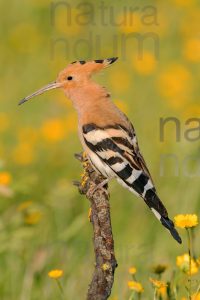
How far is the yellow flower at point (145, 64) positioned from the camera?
24.8 feet

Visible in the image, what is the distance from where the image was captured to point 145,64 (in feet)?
25.1

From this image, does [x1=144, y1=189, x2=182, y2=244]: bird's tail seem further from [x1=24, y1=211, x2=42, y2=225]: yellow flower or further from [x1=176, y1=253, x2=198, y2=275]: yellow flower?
[x1=24, y1=211, x2=42, y2=225]: yellow flower

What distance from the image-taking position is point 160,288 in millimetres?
3006

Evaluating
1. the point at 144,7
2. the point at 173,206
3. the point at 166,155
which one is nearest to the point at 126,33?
the point at 144,7

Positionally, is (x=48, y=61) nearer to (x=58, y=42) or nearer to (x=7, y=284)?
(x=58, y=42)

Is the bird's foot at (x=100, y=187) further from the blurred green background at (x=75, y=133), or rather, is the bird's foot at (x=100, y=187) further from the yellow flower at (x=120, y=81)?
the yellow flower at (x=120, y=81)

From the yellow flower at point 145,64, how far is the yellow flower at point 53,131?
1.48m

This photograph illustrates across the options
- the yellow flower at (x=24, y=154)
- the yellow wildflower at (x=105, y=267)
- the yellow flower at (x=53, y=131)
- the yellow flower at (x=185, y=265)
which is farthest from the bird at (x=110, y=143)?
the yellow flower at (x=53, y=131)

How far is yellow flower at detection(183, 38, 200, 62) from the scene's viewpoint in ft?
25.6

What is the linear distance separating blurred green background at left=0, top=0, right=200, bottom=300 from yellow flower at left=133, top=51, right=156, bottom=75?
0.04 ft

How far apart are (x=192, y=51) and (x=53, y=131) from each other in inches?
83.2

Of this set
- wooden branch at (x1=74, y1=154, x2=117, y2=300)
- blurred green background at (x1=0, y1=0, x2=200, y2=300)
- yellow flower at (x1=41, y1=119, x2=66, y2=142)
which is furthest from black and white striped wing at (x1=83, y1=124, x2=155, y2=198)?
yellow flower at (x1=41, y1=119, x2=66, y2=142)

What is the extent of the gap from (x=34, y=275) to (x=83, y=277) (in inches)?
9.6

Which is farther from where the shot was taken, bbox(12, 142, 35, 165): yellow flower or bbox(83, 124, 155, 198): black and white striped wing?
bbox(12, 142, 35, 165): yellow flower
